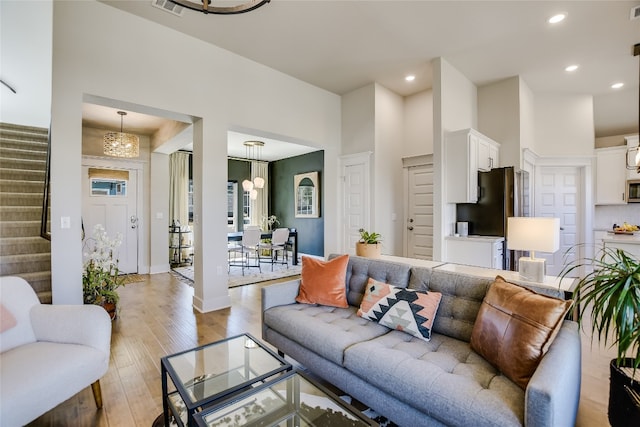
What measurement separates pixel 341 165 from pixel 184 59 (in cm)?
284

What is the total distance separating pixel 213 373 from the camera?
5.63ft

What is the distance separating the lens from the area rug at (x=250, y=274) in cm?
527

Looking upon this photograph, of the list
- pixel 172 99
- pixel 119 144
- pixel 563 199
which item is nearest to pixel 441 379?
pixel 172 99

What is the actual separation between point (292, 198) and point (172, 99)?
5116 millimetres

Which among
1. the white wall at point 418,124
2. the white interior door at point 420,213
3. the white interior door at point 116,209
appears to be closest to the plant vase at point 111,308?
the white interior door at point 116,209

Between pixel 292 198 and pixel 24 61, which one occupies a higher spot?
pixel 24 61

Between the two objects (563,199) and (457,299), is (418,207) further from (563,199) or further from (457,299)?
(457,299)

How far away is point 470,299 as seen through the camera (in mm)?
1889

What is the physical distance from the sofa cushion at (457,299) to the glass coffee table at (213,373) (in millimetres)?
1043

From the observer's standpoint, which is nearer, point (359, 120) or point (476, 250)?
point (476, 250)

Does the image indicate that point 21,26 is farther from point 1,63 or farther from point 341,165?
point 341,165

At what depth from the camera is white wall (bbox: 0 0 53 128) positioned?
1.06 metres

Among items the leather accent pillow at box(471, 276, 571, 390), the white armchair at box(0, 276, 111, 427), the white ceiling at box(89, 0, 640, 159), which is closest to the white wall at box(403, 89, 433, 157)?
the white ceiling at box(89, 0, 640, 159)

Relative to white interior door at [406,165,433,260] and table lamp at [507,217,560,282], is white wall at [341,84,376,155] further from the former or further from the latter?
table lamp at [507,217,560,282]
